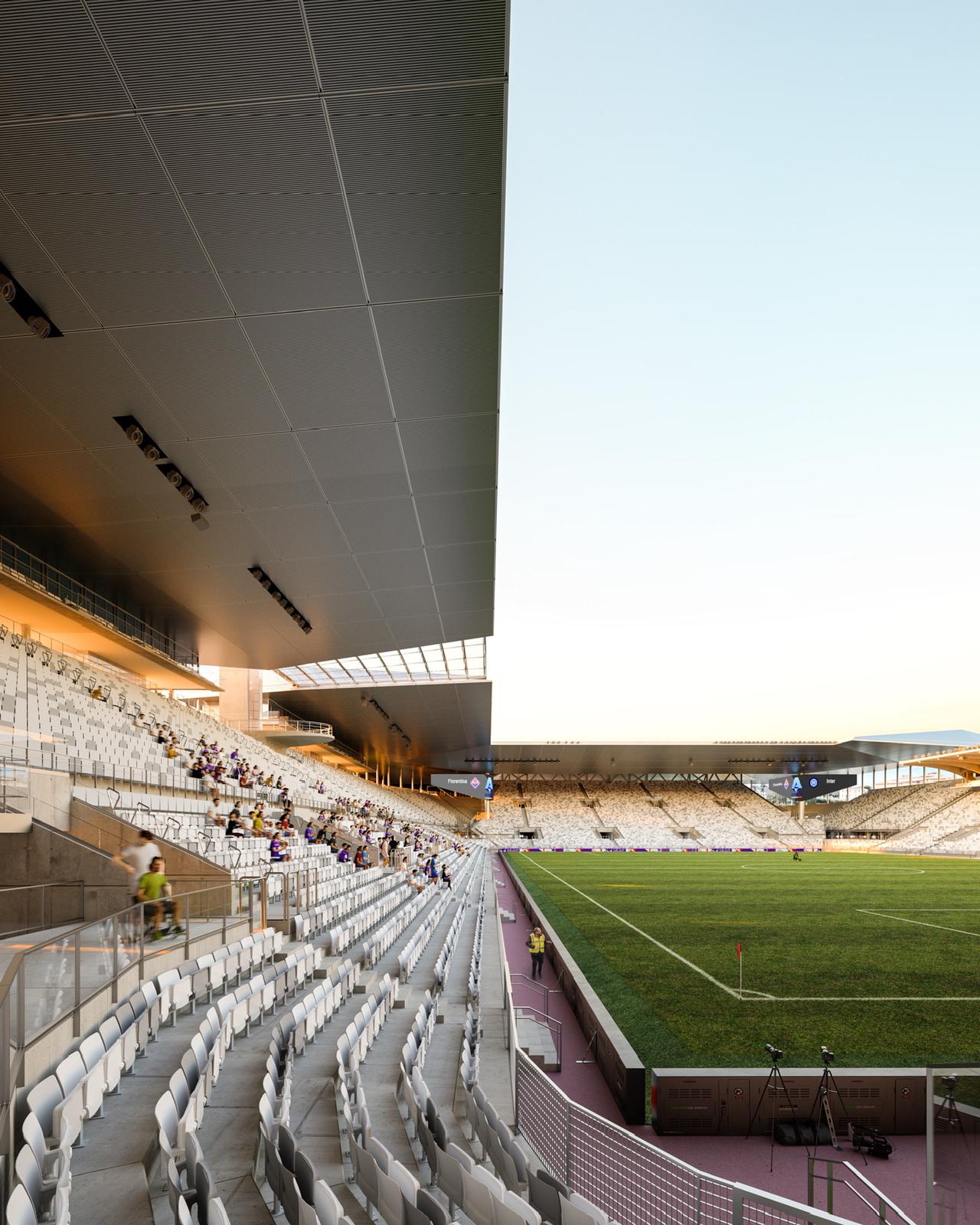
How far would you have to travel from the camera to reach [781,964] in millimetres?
18406

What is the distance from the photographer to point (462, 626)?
31.5 m

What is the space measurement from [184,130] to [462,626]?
23.0 metres

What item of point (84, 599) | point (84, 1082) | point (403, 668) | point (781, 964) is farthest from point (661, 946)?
point (403, 668)

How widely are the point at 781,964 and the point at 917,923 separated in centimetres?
937

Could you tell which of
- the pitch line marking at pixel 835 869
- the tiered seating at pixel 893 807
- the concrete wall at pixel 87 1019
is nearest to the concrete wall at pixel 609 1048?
the concrete wall at pixel 87 1019

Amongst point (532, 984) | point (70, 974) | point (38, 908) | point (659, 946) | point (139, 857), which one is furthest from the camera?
point (659, 946)

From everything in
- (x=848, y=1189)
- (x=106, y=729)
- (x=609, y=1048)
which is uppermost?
(x=106, y=729)

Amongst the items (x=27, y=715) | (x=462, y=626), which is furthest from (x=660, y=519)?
(x=27, y=715)

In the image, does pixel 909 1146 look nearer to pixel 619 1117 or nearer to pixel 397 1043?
pixel 619 1117

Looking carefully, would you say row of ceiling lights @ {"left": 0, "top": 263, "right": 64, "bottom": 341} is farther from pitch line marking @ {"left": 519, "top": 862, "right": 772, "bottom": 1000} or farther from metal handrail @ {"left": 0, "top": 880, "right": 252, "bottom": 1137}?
pitch line marking @ {"left": 519, "top": 862, "right": 772, "bottom": 1000}

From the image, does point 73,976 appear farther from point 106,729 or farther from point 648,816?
point 648,816

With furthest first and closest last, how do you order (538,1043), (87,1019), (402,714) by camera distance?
(402,714), (538,1043), (87,1019)

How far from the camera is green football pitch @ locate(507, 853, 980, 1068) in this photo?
12.1 m

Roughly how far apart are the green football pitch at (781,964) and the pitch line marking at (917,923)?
0.30 ft
